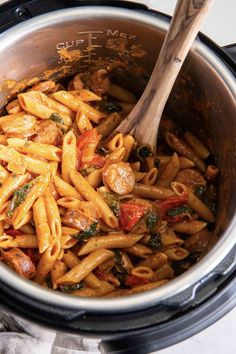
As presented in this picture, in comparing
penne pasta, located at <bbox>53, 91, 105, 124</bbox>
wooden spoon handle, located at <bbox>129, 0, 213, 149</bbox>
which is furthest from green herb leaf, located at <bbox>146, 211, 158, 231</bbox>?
penne pasta, located at <bbox>53, 91, 105, 124</bbox>

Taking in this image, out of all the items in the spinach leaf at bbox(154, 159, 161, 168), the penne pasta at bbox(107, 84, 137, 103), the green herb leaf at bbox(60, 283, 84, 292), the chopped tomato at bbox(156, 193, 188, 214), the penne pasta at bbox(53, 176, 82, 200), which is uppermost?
the penne pasta at bbox(107, 84, 137, 103)

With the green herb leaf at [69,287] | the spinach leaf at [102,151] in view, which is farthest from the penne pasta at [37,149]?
the green herb leaf at [69,287]

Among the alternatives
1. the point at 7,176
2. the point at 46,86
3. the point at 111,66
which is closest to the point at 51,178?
the point at 7,176

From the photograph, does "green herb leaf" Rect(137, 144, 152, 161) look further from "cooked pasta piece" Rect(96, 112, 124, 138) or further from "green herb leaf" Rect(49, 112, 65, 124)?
"green herb leaf" Rect(49, 112, 65, 124)

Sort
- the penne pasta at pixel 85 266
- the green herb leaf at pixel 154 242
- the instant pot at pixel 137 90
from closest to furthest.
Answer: the instant pot at pixel 137 90
the penne pasta at pixel 85 266
the green herb leaf at pixel 154 242

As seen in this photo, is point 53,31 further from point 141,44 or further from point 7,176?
point 7,176

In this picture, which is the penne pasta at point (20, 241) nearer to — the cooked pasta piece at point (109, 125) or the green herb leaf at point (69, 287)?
the green herb leaf at point (69, 287)
